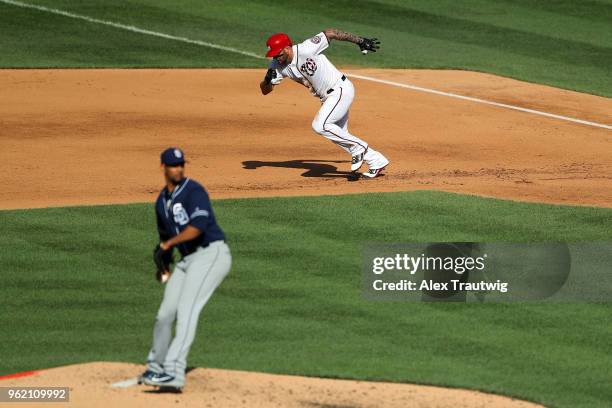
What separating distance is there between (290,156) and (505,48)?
31.9ft

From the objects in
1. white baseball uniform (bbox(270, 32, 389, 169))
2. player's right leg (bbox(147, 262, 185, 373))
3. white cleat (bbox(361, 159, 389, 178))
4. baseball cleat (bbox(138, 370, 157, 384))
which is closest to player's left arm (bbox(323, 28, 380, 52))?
white baseball uniform (bbox(270, 32, 389, 169))

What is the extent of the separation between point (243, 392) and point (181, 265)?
47.7 inches

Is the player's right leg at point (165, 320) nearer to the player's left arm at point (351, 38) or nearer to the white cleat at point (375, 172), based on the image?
the player's left arm at point (351, 38)

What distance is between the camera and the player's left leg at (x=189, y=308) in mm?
11078

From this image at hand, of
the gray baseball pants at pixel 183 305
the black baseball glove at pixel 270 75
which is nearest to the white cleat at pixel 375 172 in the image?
the black baseball glove at pixel 270 75

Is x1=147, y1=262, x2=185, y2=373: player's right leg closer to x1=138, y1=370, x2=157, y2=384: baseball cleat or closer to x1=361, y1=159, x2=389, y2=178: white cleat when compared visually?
x1=138, y1=370, x2=157, y2=384: baseball cleat

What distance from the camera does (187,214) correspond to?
11.2 m

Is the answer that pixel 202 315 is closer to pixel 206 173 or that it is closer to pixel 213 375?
pixel 213 375

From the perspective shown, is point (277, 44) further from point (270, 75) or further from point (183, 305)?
point (183, 305)

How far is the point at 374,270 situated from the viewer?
14984 millimetres

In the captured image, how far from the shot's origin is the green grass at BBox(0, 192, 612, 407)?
12297 millimetres

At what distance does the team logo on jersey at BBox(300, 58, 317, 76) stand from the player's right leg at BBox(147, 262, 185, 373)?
7425 millimetres

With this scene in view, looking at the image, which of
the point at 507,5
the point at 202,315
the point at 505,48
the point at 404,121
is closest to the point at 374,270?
the point at 202,315

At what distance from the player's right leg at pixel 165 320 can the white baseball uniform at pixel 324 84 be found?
743 centimetres
